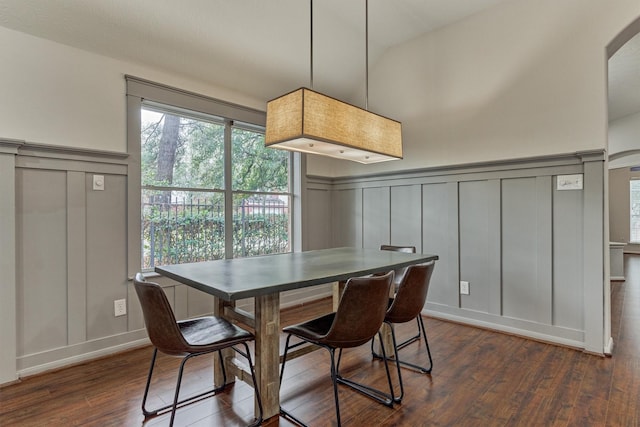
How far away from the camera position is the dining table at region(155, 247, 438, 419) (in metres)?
1.65

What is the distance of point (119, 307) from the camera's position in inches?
113

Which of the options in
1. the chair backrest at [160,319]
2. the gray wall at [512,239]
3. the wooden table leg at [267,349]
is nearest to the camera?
the chair backrest at [160,319]

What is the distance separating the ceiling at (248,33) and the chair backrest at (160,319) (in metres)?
2.24

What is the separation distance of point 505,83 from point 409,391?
3.08 meters

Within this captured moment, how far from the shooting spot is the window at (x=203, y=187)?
10.3 feet

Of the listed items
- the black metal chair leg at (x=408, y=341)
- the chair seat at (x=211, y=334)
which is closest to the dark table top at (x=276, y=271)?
the chair seat at (x=211, y=334)

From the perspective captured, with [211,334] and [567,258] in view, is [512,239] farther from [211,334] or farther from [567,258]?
[211,334]

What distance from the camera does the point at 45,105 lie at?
2.51 meters

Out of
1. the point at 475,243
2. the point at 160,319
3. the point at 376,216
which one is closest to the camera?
the point at 160,319

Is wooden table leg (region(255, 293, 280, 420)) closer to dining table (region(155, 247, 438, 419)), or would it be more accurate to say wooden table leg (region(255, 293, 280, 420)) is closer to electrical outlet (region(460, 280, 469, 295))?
dining table (region(155, 247, 438, 419))

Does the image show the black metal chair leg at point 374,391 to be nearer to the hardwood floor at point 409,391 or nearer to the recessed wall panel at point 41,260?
the hardwood floor at point 409,391

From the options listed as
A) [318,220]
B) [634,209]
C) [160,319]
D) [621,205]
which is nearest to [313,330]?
[160,319]

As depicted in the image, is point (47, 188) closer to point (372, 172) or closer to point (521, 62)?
point (372, 172)

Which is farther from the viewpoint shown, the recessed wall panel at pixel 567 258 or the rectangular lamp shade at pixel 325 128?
the recessed wall panel at pixel 567 258
